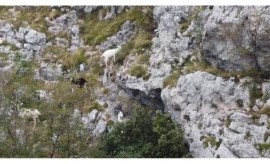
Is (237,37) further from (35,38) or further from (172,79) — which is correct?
(35,38)

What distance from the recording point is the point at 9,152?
901 inches

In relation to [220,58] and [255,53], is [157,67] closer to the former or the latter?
[220,58]

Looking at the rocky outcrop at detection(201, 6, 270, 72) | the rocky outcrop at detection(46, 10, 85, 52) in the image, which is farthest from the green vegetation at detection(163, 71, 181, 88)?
the rocky outcrop at detection(46, 10, 85, 52)

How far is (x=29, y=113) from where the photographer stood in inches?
992

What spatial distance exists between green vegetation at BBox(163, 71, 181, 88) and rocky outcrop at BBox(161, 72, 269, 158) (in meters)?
0.28

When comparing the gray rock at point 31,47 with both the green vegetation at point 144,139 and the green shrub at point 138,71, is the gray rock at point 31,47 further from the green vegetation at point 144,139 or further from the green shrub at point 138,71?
the green vegetation at point 144,139

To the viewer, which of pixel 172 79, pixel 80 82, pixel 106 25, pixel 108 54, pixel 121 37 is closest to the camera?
pixel 172 79

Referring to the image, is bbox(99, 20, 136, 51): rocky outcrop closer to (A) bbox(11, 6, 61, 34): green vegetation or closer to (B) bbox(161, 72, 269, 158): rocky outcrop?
(A) bbox(11, 6, 61, 34): green vegetation

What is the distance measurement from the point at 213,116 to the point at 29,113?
8.20 meters

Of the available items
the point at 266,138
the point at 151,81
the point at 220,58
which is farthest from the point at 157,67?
the point at 266,138

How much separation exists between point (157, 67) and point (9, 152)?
8.31 m

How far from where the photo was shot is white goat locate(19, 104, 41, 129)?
24.9m

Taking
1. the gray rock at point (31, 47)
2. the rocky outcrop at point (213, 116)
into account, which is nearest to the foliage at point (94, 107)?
the rocky outcrop at point (213, 116)

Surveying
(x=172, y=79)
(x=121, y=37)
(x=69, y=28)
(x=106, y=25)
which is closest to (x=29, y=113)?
(x=172, y=79)
